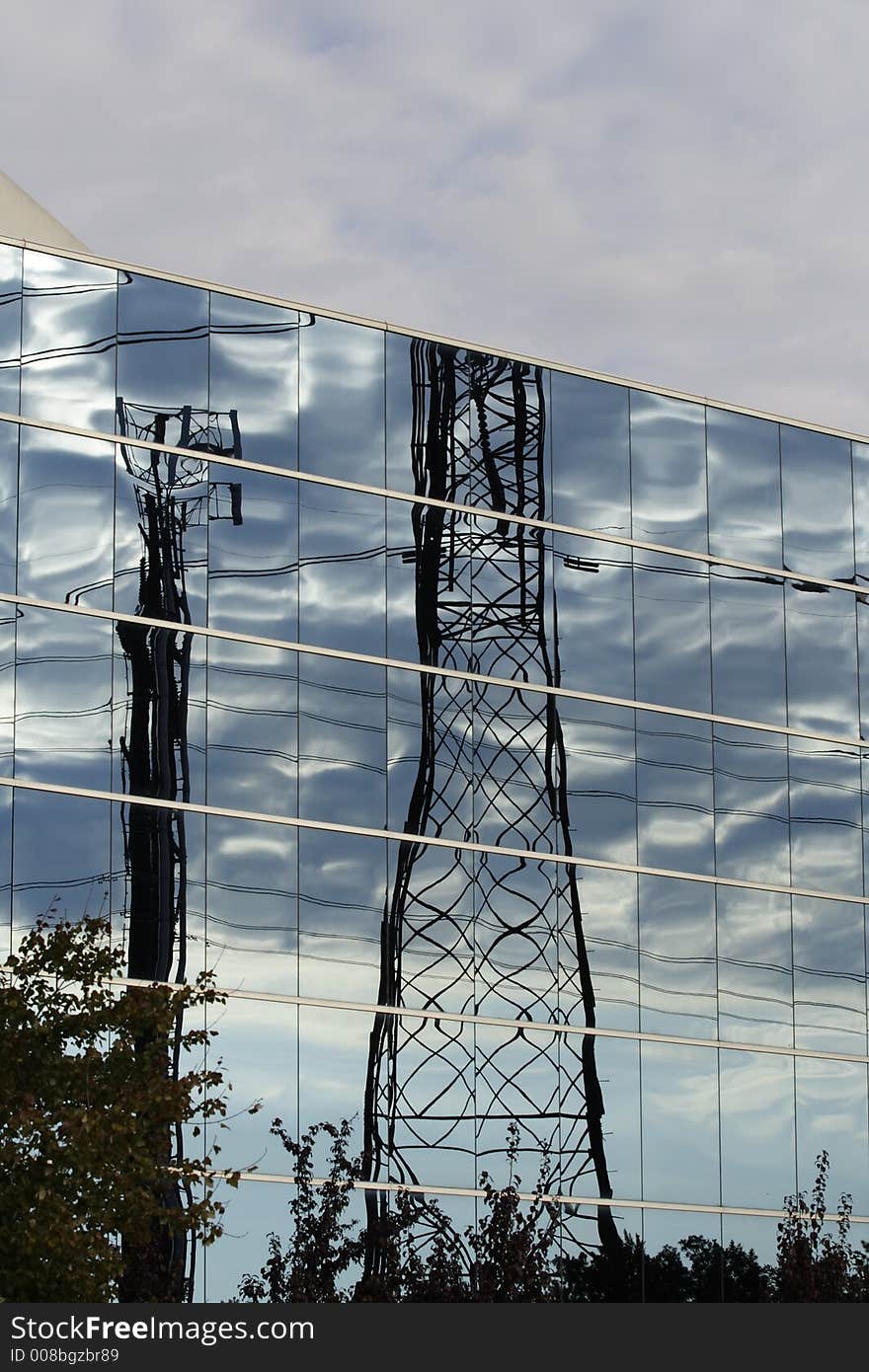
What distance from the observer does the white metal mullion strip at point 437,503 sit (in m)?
32.5

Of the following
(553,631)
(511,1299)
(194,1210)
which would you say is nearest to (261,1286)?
(511,1299)

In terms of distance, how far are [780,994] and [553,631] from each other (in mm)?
7728

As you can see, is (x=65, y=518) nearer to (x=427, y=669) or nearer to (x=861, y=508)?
(x=427, y=669)

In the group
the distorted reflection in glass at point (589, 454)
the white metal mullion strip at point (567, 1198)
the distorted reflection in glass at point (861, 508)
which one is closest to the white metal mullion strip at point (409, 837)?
the white metal mullion strip at point (567, 1198)

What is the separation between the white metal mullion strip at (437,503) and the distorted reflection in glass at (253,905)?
5.95 m

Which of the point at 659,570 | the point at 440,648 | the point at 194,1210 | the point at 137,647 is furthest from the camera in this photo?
the point at 659,570

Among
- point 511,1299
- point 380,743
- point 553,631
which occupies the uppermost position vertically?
point 553,631

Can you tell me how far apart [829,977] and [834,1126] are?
2.66m

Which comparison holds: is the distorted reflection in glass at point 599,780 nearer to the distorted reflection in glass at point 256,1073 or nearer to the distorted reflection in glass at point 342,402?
the distorted reflection in glass at point 342,402

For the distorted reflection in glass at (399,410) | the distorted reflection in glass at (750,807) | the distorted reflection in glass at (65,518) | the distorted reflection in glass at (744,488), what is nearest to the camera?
the distorted reflection in glass at (65,518)

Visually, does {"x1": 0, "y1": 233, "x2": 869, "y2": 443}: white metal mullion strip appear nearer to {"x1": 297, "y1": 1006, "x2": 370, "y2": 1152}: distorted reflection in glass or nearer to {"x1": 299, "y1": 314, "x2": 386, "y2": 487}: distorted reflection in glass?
{"x1": 299, "y1": 314, "x2": 386, "y2": 487}: distorted reflection in glass

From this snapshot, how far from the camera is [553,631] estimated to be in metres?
35.9

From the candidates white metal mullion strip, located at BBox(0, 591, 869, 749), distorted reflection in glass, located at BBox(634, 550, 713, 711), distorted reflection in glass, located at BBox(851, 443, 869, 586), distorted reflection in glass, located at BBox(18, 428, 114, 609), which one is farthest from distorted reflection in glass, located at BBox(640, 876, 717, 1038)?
distorted reflection in glass, located at BBox(18, 428, 114, 609)

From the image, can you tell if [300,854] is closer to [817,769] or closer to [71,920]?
[71,920]
